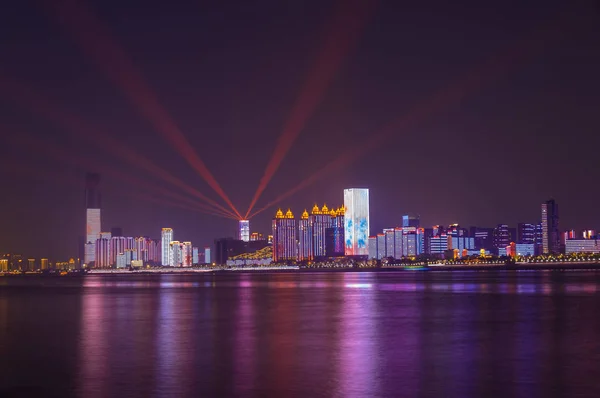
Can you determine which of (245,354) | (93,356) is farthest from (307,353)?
(93,356)

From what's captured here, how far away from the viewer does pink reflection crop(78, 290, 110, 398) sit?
20.1m

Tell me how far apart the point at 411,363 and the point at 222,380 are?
641 centimetres

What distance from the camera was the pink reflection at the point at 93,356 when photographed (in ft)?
66.0

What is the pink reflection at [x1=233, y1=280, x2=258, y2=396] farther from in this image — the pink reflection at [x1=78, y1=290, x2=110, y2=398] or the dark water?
the pink reflection at [x1=78, y1=290, x2=110, y2=398]

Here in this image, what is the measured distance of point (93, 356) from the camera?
26.4m

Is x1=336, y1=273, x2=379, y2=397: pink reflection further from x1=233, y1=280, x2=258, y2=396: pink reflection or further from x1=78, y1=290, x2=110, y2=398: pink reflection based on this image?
x1=78, y1=290, x2=110, y2=398: pink reflection

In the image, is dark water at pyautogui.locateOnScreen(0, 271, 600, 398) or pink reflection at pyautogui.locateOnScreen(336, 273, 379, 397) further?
dark water at pyautogui.locateOnScreen(0, 271, 600, 398)

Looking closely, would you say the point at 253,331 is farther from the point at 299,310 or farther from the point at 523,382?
the point at 523,382

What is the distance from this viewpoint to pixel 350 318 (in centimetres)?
4106

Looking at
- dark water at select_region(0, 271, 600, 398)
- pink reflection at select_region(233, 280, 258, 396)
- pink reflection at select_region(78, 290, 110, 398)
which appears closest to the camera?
dark water at select_region(0, 271, 600, 398)

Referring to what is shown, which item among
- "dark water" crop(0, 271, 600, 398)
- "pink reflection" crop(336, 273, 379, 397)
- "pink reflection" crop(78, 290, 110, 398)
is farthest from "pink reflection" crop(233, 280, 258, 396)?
"pink reflection" crop(78, 290, 110, 398)

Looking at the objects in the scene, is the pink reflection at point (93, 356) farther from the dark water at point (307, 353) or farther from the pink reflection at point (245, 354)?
the pink reflection at point (245, 354)

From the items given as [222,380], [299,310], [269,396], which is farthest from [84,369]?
[299,310]

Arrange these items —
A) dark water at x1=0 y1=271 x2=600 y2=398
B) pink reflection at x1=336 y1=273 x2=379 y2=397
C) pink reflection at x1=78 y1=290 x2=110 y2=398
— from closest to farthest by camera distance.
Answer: pink reflection at x1=336 y1=273 x2=379 y2=397 < dark water at x1=0 y1=271 x2=600 y2=398 < pink reflection at x1=78 y1=290 x2=110 y2=398
